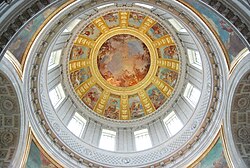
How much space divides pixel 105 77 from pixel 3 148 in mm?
13872

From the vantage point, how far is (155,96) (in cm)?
2459

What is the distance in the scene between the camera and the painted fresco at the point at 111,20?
73.8 ft

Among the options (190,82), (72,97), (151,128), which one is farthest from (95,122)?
(190,82)

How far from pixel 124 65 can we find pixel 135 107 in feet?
13.2

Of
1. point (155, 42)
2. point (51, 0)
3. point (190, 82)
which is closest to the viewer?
point (51, 0)

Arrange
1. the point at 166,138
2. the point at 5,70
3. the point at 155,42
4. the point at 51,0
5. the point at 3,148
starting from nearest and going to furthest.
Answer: the point at 51,0 → the point at 5,70 → the point at 3,148 → the point at 166,138 → the point at 155,42

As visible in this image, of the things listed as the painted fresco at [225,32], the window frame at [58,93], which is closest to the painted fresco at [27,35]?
the painted fresco at [225,32]

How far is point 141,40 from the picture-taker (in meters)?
25.1

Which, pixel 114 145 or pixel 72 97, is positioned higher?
pixel 72 97

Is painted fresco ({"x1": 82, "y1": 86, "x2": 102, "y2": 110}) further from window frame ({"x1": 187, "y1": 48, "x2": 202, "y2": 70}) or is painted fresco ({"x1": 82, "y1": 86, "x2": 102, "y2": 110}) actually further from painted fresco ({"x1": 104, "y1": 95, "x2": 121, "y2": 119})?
window frame ({"x1": 187, "y1": 48, "x2": 202, "y2": 70})

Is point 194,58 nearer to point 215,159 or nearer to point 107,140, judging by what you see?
point 215,159

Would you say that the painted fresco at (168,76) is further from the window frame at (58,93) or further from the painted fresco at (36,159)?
the painted fresco at (36,159)

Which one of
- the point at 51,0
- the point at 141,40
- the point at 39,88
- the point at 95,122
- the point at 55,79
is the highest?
the point at 141,40

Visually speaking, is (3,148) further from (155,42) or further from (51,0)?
(155,42)
